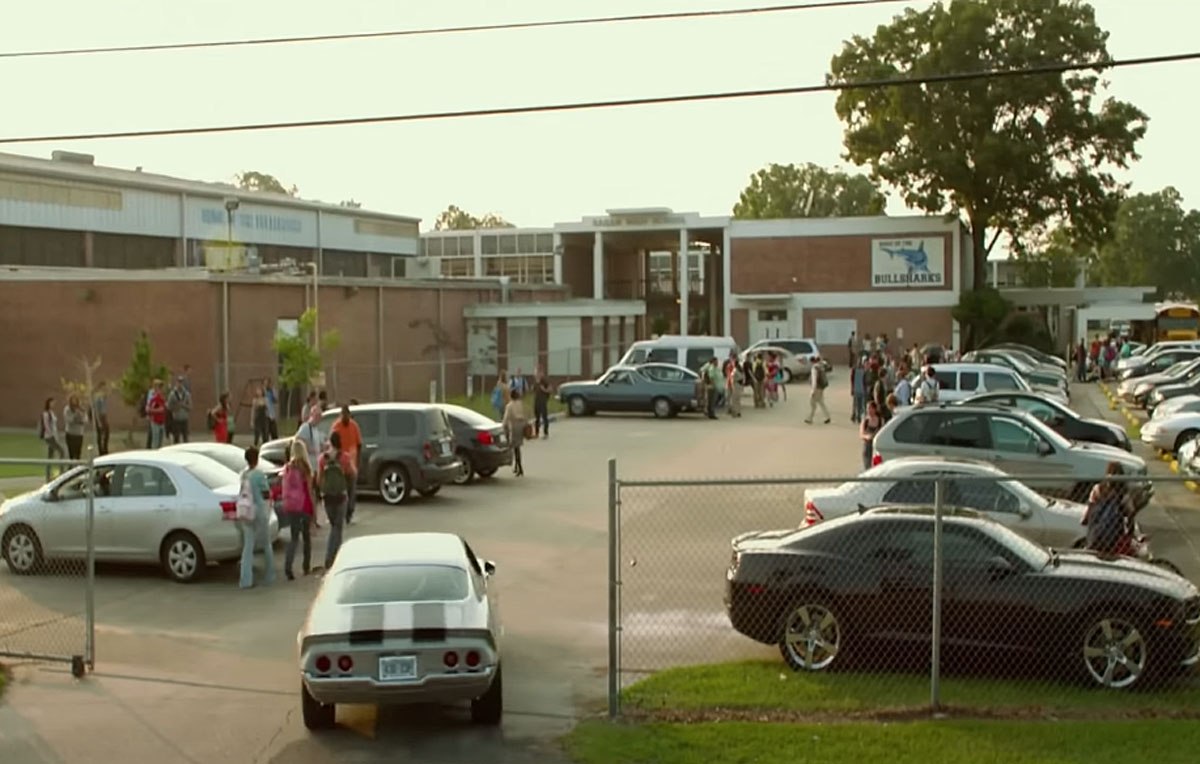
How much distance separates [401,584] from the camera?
1097cm

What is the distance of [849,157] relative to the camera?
2753 inches

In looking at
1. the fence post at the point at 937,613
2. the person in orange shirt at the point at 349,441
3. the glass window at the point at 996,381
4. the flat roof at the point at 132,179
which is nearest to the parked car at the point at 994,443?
the person in orange shirt at the point at 349,441

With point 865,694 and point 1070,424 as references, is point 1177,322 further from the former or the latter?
point 865,694

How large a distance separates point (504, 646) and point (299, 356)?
24.8m

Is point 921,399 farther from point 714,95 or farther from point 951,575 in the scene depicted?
point 951,575

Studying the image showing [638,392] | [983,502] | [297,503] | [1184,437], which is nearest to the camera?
[983,502]

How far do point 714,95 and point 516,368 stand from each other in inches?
1469

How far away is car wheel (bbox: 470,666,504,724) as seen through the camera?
10906mm

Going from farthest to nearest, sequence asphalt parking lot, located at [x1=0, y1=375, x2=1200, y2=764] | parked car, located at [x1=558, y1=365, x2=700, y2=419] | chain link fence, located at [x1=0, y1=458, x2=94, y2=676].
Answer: parked car, located at [x1=558, y1=365, x2=700, y2=419] < chain link fence, located at [x1=0, y1=458, x2=94, y2=676] < asphalt parking lot, located at [x1=0, y1=375, x2=1200, y2=764]

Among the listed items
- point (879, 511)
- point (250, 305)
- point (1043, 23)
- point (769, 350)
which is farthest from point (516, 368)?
point (879, 511)

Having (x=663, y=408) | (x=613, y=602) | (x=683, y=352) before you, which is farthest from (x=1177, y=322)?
(x=613, y=602)

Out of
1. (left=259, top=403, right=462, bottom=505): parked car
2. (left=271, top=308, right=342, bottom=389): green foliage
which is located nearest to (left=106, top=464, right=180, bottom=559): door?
(left=259, top=403, right=462, bottom=505): parked car

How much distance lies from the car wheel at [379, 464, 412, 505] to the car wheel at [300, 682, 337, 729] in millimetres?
12626

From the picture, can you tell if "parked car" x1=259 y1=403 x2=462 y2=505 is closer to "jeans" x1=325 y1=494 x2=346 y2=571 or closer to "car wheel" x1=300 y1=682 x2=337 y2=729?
"jeans" x1=325 y1=494 x2=346 y2=571
